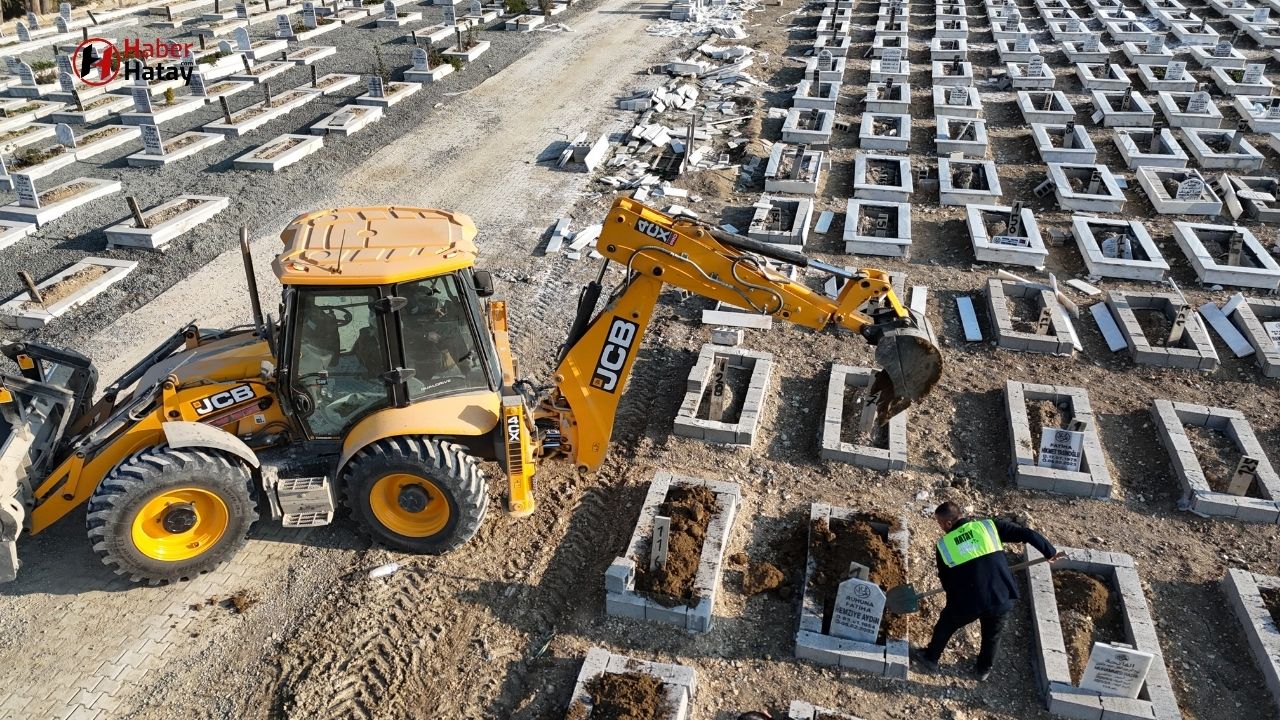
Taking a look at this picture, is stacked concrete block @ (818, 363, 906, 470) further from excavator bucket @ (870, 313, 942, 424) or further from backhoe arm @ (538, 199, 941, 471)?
excavator bucket @ (870, 313, 942, 424)

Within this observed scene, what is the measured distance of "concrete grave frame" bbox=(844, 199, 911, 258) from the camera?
12180 millimetres

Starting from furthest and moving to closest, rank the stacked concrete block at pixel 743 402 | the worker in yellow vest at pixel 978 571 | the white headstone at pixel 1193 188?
the white headstone at pixel 1193 188, the stacked concrete block at pixel 743 402, the worker in yellow vest at pixel 978 571

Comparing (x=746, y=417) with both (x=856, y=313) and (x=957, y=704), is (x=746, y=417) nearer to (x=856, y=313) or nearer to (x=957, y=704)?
(x=856, y=313)

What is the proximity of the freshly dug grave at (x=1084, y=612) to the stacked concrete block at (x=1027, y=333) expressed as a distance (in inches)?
146

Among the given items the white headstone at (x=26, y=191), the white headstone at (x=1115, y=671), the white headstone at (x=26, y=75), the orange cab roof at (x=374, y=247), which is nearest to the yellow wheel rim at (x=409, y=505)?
the orange cab roof at (x=374, y=247)

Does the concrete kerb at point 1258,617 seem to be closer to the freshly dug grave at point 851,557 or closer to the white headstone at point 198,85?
the freshly dug grave at point 851,557

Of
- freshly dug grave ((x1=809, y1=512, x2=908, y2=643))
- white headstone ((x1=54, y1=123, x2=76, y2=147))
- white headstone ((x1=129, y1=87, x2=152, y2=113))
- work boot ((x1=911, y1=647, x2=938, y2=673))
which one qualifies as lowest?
work boot ((x1=911, y1=647, x2=938, y2=673))

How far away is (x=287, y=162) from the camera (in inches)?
574

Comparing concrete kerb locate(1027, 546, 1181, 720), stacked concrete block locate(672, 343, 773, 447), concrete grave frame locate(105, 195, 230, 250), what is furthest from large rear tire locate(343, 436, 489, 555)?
concrete grave frame locate(105, 195, 230, 250)

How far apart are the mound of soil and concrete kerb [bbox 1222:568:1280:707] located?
424cm

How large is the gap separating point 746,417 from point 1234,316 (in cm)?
652

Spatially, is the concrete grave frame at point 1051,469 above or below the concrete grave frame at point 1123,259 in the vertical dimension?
below

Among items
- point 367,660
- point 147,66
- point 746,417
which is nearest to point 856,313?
point 746,417

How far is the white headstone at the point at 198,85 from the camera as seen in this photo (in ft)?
56.5
